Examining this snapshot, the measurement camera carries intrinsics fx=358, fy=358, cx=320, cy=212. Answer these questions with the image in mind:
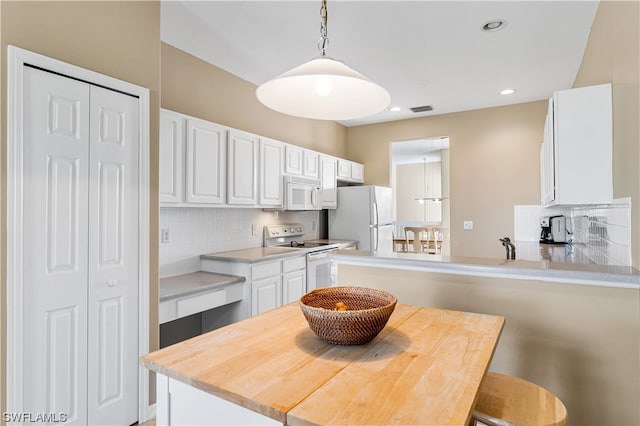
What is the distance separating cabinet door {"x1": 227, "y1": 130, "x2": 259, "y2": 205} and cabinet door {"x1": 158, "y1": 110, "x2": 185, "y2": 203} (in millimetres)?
484

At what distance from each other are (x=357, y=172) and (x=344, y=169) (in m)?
0.42

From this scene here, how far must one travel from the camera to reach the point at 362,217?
4754mm

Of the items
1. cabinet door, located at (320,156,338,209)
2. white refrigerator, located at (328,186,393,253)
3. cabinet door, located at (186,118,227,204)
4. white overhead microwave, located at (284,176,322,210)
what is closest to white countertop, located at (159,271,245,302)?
cabinet door, located at (186,118,227,204)

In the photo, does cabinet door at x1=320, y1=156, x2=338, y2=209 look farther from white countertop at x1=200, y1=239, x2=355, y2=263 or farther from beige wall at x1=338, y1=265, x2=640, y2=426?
beige wall at x1=338, y1=265, x2=640, y2=426

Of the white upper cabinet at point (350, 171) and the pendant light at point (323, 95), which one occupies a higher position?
the white upper cabinet at point (350, 171)

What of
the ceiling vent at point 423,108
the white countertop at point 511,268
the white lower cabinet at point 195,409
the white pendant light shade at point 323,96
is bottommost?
the white lower cabinet at point 195,409

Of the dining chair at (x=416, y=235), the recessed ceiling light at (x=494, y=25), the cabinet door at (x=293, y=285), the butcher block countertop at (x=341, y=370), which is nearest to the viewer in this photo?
the butcher block countertop at (x=341, y=370)

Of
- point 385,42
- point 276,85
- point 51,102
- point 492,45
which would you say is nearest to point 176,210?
point 51,102

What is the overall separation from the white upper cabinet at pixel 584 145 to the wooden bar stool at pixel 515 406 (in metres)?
1.06

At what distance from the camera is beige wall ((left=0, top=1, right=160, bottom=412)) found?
5.43ft

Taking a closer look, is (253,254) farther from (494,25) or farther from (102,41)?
(494,25)

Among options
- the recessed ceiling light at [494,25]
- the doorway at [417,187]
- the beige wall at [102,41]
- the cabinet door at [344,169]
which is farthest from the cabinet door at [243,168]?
the doorway at [417,187]

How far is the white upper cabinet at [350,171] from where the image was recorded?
4.95 m

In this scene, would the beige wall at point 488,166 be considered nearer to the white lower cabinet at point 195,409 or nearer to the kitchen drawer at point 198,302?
the kitchen drawer at point 198,302
